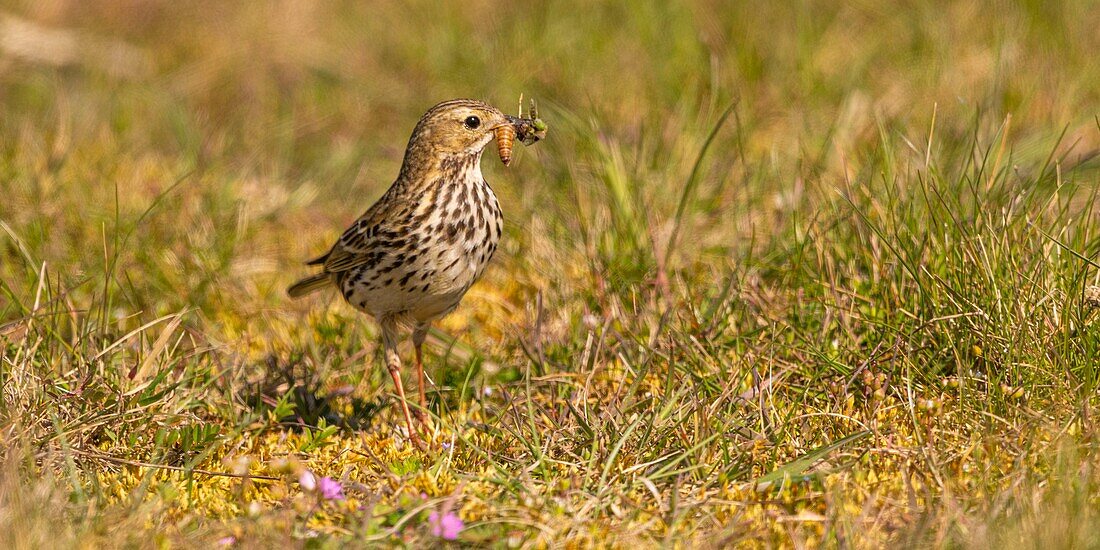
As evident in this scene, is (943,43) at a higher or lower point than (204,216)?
higher

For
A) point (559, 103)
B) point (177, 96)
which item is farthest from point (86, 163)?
point (559, 103)

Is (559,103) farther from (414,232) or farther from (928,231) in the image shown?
(928,231)

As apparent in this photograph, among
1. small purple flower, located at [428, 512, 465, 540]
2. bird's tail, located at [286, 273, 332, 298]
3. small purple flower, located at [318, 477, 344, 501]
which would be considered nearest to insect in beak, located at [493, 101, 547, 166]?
bird's tail, located at [286, 273, 332, 298]

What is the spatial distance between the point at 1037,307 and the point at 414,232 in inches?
95.8

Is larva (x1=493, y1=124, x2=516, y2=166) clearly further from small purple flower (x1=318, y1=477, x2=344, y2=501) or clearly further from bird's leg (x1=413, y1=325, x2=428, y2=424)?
small purple flower (x1=318, y1=477, x2=344, y2=501)

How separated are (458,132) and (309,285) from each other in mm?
1201

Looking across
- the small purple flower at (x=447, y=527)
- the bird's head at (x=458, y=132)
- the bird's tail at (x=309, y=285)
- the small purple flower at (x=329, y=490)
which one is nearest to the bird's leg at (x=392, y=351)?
the bird's tail at (x=309, y=285)

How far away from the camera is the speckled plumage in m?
4.88

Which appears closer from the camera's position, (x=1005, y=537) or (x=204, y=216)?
(x=1005, y=537)

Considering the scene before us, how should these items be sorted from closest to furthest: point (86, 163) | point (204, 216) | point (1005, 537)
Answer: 1. point (1005, 537)
2. point (204, 216)
3. point (86, 163)

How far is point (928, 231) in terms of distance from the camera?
4.53 m

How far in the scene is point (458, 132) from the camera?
5.13 meters

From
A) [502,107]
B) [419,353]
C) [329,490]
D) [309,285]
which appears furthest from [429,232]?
[502,107]

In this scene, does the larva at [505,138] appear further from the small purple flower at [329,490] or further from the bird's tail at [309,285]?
the small purple flower at [329,490]
